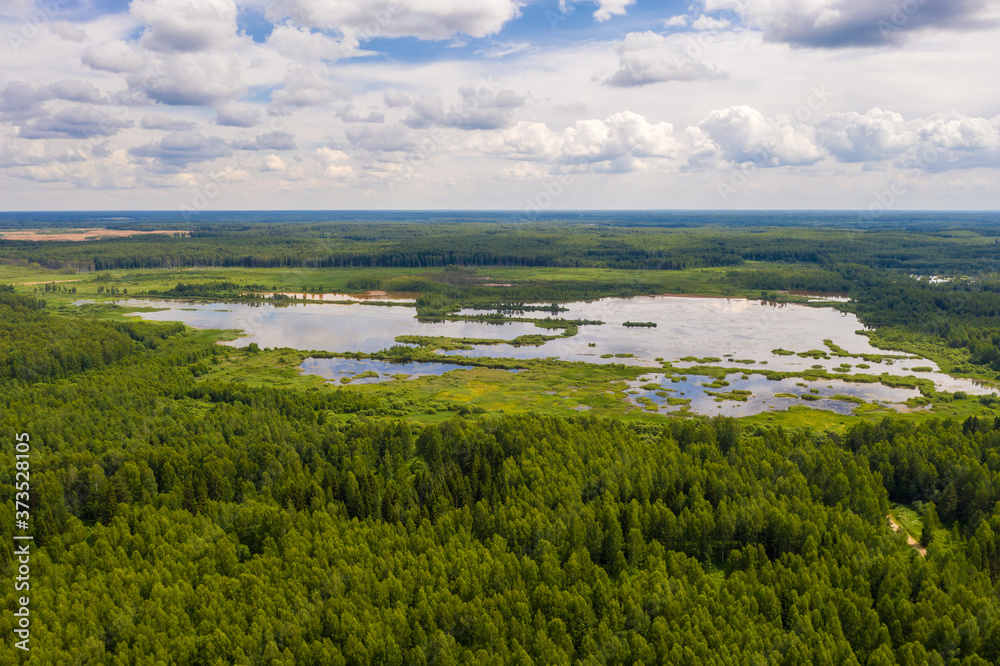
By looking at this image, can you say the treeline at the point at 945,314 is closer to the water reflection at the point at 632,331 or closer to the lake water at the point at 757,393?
the water reflection at the point at 632,331

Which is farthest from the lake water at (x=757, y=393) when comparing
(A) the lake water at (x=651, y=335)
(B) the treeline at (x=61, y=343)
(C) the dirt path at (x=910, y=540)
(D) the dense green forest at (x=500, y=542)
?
(B) the treeline at (x=61, y=343)

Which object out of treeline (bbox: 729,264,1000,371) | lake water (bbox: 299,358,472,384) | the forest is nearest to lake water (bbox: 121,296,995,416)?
lake water (bbox: 299,358,472,384)

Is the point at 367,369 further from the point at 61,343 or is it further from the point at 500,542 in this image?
the point at 500,542

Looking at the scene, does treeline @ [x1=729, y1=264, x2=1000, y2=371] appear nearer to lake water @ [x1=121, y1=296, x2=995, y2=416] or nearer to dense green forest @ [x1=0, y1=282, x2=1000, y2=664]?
lake water @ [x1=121, y1=296, x2=995, y2=416]

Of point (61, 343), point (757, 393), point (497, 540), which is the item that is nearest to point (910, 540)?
point (497, 540)

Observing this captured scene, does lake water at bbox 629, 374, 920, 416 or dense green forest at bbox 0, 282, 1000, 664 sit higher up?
lake water at bbox 629, 374, 920, 416
